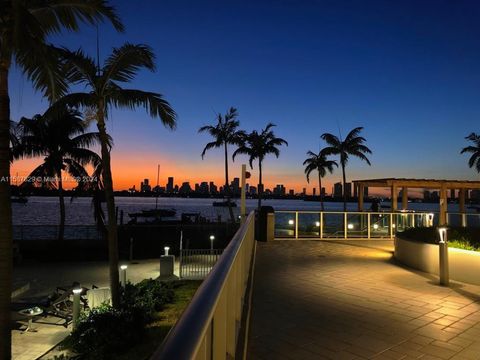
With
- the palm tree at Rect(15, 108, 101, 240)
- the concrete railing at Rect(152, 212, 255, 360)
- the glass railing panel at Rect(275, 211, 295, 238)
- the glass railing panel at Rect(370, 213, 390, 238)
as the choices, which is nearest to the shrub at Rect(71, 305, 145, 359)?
the glass railing panel at Rect(275, 211, 295, 238)

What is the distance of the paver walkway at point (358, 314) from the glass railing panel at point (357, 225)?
6.36m

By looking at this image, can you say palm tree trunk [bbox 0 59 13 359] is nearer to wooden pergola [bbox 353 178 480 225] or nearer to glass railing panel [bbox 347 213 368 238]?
glass railing panel [bbox 347 213 368 238]

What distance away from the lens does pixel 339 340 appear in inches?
177

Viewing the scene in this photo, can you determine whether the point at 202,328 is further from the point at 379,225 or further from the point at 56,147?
the point at 56,147

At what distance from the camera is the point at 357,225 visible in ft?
54.0

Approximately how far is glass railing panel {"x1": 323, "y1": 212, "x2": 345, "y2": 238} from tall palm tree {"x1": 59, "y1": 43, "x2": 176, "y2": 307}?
7.80m

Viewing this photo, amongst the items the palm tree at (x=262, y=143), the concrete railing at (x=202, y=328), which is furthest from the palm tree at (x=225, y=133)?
the concrete railing at (x=202, y=328)

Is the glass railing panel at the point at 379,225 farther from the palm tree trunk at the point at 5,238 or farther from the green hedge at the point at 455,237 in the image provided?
the palm tree trunk at the point at 5,238

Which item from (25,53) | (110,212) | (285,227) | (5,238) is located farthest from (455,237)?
(25,53)

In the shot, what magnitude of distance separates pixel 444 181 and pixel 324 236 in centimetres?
913

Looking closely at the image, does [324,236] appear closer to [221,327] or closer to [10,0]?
[10,0]

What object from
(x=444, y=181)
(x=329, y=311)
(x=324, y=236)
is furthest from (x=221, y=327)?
(x=444, y=181)

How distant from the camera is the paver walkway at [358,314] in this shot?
4219mm

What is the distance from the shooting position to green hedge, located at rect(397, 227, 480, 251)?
28.0 feet
